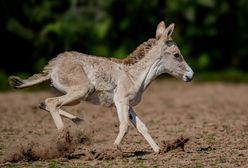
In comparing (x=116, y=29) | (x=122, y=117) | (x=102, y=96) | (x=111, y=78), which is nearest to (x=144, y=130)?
(x=122, y=117)

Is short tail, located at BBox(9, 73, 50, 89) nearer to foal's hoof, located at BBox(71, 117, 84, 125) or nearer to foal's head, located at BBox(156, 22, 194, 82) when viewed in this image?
foal's hoof, located at BBox(71, 117, 84, 125)

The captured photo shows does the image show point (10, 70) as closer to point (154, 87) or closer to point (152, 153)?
point (154, 87)

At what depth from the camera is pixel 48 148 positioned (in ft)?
33.8

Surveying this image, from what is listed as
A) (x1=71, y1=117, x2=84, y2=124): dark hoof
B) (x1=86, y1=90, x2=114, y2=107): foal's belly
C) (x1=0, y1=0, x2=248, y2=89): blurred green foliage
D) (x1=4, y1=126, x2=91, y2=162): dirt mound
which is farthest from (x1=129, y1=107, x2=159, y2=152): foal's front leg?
(x1=0, y1=0, x2=248, y2=89): blurred green foliage

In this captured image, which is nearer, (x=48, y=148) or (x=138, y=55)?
(x=48, y=148)

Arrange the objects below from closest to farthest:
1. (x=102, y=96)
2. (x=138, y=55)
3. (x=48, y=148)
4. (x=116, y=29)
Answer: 1. (x=48, y=148)
2. (x=102, y=96)
3. (x=138, y=55)
4. (x=116, y=29)

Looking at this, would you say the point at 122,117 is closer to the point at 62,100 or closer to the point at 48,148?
the point at 62,100

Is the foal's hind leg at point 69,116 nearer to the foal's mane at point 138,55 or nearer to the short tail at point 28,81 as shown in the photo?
the short tail at point 28,81


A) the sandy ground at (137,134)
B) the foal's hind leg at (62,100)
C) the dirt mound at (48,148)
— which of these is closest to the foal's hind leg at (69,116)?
the sandy ground at (137,134)

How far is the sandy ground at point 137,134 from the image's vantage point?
1013cm

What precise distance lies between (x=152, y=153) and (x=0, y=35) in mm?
13735

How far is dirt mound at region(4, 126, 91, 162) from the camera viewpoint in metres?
10.2

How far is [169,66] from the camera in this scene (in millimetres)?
11477

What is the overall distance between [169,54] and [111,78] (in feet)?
3.38
